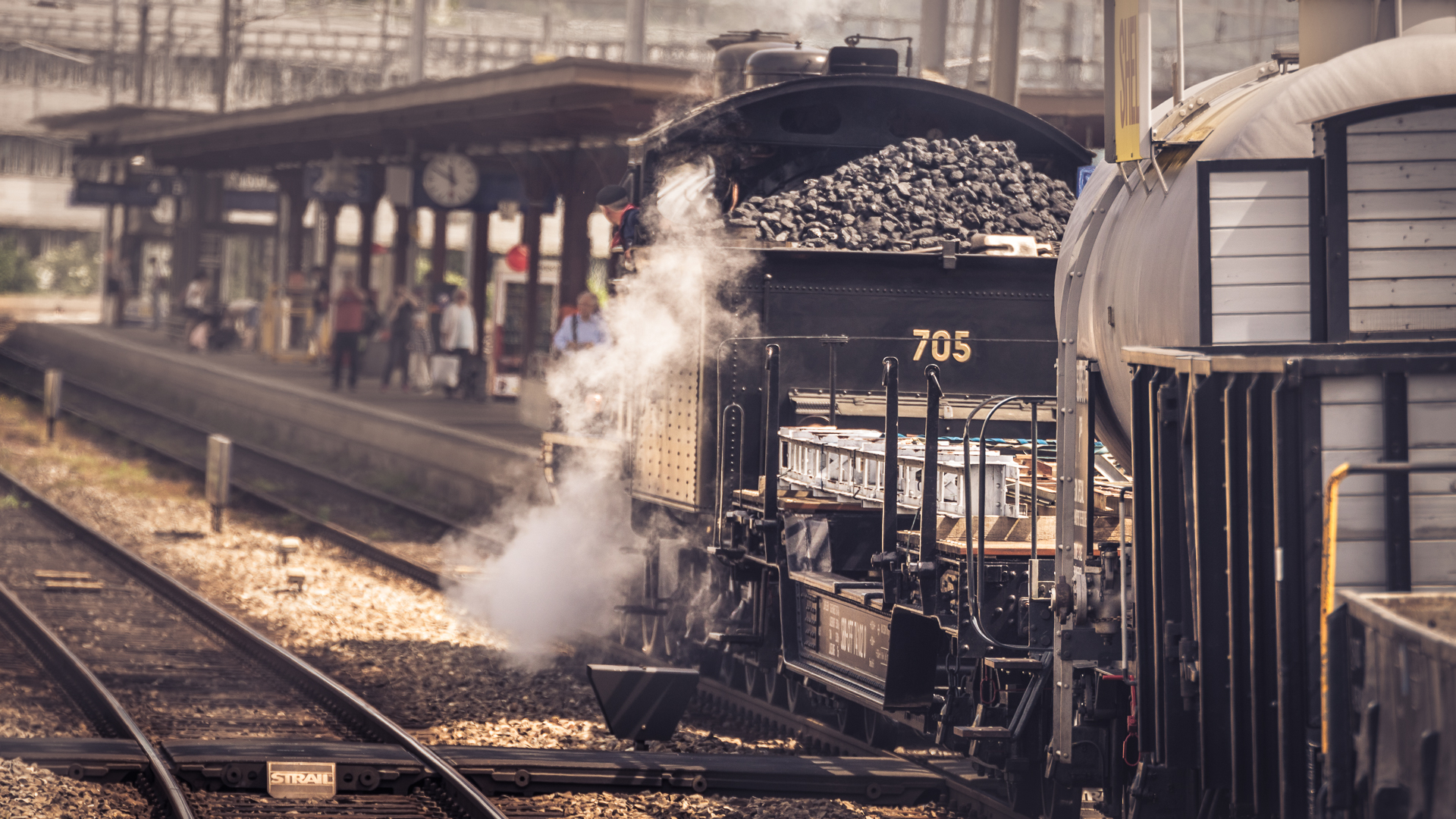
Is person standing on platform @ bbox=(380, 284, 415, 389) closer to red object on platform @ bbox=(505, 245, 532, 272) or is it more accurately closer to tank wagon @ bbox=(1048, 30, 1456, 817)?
red object on platform @ bbox=(505, 245, 532, 272)

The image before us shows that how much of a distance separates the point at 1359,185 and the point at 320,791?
5276mm

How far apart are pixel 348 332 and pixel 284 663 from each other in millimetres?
16438

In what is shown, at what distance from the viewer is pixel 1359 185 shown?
529 cm

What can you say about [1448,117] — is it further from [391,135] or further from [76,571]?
[391,135]

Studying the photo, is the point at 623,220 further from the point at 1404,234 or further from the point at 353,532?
the point at 353,532

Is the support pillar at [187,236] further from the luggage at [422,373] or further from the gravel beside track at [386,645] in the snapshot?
the gravel beside track at [386,645]

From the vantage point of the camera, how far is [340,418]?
24.2 metres

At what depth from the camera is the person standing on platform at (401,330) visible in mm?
27766

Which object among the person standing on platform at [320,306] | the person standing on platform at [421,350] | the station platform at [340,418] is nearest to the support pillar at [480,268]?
the station platform at [340,418]

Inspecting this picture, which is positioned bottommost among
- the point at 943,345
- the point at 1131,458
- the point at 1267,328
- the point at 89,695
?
the point at 89,695

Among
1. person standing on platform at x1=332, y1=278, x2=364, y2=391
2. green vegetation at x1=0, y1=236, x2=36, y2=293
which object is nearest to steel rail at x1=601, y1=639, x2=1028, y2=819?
person standing on platform at x1=332, y1=278, x2=364, y2=391

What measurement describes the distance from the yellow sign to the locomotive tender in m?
0.12

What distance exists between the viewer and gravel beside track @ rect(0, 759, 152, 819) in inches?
298

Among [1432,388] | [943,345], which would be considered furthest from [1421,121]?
[943,345]
